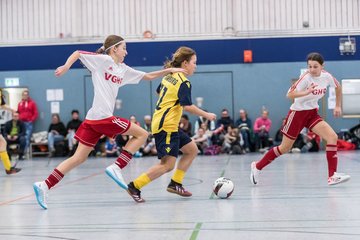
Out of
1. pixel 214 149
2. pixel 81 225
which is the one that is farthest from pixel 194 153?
pixel 214 149

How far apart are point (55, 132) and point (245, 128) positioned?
6209 mm

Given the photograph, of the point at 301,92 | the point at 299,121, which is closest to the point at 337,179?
the point at 299,121

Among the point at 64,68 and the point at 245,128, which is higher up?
the point at 64,68

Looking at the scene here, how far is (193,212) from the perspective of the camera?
706 cm

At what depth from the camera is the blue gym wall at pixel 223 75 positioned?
2353 centimetres

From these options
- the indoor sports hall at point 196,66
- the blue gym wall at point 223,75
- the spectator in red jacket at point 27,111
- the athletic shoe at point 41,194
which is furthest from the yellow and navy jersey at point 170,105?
the spectator in red jacket at point 27,111

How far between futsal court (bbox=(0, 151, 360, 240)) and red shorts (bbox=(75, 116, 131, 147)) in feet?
2.52

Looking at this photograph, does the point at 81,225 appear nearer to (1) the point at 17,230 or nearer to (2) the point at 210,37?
(1) the point at 17,230

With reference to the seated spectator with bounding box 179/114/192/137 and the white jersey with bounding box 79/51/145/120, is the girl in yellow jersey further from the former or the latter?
the seated spectator with bounding box 179/114/192/137

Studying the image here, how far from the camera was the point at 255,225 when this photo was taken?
611cm

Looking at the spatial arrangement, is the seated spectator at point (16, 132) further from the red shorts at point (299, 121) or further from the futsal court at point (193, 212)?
the red shorts at point (299, 121)

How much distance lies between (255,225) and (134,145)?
8.10 feet

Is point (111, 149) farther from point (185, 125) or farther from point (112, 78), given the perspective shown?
Answer: point (112, 78)

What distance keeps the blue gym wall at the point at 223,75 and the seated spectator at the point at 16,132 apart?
5.77ft
